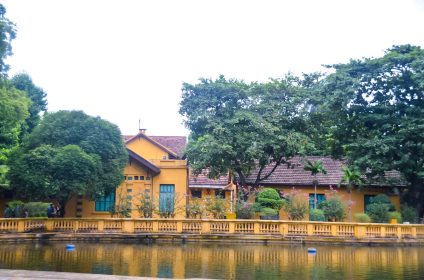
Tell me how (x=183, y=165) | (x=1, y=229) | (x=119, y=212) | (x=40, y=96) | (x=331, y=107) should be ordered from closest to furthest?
1. (x=1, y=229)
2. (x=119, y=212)
3. (x=331, y=107)
4. (x=183, y=165)
5. (x=40, y=96)

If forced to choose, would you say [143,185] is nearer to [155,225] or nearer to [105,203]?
[105,203]

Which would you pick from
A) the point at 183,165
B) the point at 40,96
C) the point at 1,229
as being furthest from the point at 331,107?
the point at 40,96

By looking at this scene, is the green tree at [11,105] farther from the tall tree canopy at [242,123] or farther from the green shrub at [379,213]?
the green shrub at [379,213]

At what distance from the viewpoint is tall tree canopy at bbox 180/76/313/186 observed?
85.5ft

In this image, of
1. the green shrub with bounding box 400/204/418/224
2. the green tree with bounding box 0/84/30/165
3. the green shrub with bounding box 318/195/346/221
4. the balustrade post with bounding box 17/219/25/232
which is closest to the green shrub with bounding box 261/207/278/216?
the green shrub with bounding box 318/195/346/221

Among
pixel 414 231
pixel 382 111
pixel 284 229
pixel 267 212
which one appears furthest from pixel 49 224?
pixel 382 111

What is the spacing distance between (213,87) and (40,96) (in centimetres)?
2131

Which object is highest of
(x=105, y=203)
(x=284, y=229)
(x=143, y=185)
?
(x=143, y=185)

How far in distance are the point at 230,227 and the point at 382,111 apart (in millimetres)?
11408

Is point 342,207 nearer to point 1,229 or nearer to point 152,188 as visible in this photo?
point 152,188

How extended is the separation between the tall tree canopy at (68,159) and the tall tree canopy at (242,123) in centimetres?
514

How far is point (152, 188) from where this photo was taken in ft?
92.4

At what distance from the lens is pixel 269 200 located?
978 inches

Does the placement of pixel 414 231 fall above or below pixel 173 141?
below
